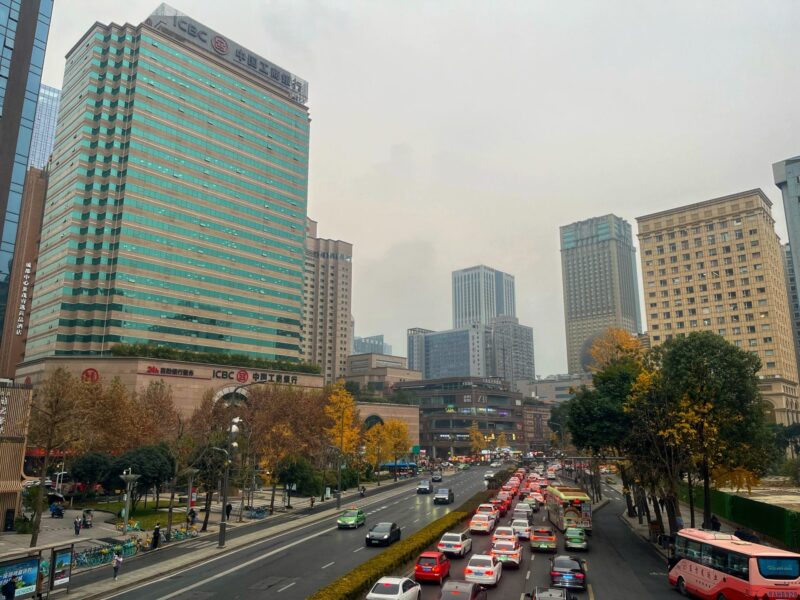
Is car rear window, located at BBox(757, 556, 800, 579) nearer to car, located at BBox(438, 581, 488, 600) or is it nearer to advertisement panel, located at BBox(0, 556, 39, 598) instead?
car, located at BBox(438, 581, 488, 600)

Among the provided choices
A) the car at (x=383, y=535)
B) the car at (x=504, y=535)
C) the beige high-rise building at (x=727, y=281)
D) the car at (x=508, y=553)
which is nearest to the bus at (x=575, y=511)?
the car at (x=504, y=535)

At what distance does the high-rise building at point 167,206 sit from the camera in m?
98.1

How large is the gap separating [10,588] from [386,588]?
1595cm

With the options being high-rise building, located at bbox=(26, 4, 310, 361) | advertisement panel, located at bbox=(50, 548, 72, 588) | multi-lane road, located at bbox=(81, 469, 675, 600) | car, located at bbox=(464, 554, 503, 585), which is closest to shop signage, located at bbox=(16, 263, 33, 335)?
high-rise building, located at bbox=(26, 4, 310, 361)

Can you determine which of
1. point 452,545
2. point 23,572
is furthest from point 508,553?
point 23,572

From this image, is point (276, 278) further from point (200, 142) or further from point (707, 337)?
point (707, 337)

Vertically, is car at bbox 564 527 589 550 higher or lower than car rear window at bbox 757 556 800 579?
lower

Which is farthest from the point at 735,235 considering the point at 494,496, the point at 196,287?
the point at 196,287

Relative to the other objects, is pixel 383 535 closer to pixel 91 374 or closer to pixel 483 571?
pixel 483 571

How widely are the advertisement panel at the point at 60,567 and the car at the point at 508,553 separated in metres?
21.5

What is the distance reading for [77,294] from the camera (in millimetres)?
96812

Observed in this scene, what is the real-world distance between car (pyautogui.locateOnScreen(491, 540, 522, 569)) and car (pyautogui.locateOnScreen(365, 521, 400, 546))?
9.33 meters

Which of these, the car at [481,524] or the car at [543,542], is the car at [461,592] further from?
the car at [481,524]

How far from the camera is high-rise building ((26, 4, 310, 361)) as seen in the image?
322 ft
